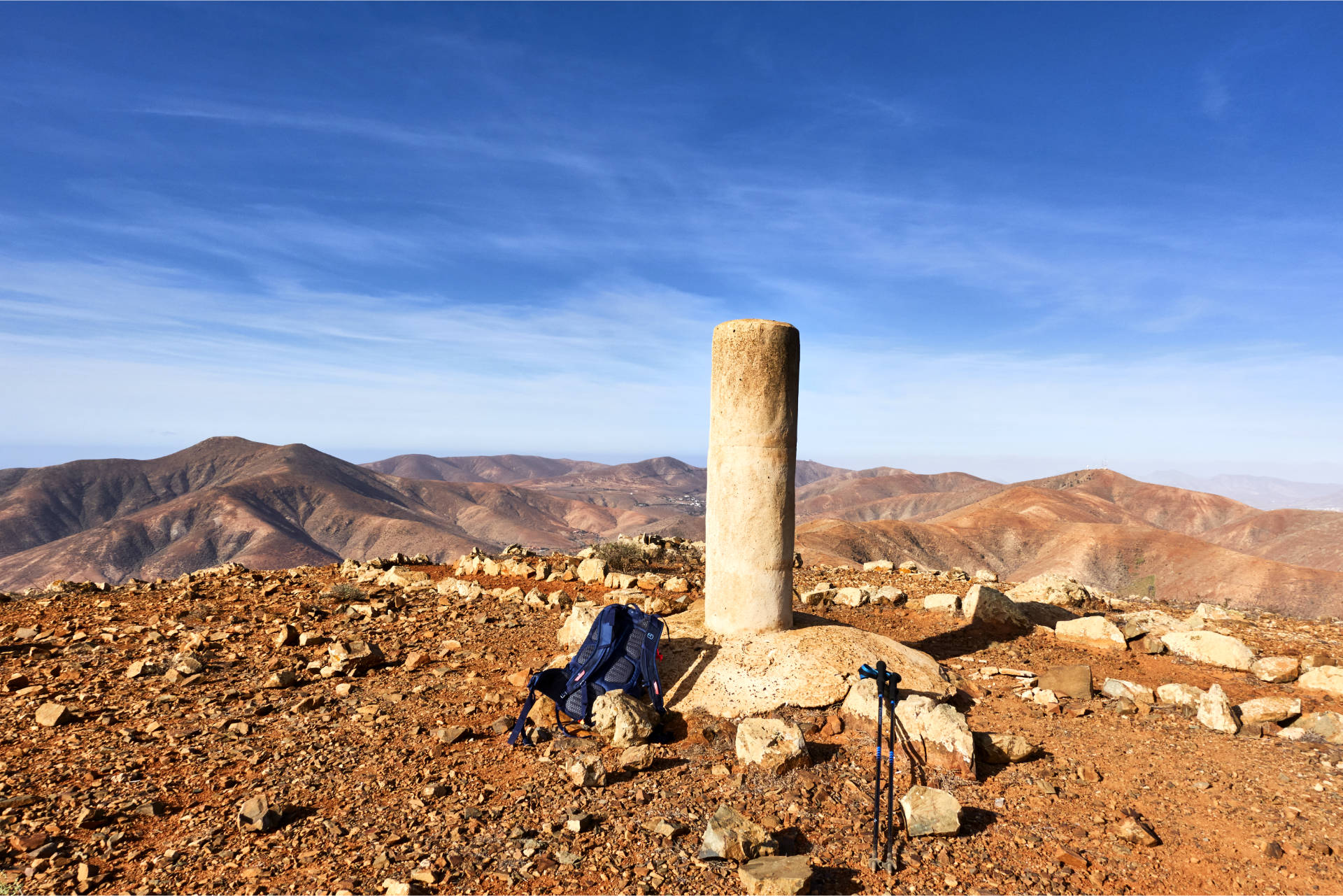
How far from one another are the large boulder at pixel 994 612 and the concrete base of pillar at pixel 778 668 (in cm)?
259

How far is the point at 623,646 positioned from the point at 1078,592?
8.78 meters

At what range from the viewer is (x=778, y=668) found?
701 centimetres

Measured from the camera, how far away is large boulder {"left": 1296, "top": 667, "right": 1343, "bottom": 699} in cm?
727

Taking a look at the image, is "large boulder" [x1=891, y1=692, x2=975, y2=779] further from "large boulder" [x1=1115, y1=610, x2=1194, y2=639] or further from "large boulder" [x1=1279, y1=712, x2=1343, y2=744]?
"large boulder" [x1=1115, y1=610, x2=1194, y2=639]

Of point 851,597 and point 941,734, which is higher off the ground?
point 851,597

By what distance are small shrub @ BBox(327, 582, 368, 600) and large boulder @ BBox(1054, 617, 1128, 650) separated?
1015cm

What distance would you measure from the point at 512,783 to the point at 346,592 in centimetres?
639

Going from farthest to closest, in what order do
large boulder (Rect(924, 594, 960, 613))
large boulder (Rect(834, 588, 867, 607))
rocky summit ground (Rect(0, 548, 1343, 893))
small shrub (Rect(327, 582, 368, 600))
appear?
large boulder (Rect(834, 588, 867, 607)) < small shrub (Rect(327, 582, 368, 600)) < large boulder (Rect(924, 594, 960, 613)) < rocky summit ground (Rect(0, 548, 1343, 893))

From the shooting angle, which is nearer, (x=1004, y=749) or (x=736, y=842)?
(x=736, y=842)

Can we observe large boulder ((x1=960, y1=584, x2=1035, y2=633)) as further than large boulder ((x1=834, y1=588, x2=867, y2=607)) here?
No

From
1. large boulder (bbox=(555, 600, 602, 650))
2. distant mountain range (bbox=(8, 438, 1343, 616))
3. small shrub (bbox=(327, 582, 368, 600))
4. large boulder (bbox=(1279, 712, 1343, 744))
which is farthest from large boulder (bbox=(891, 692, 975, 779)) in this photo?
distant mountain range (bbox=(8, 438, 1343, 616))

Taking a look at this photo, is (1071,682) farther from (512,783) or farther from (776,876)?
(512,783)

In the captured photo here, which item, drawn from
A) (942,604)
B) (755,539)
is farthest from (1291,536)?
(755,539)

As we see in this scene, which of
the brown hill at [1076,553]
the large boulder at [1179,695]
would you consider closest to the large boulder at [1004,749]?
the large boulder at [1179,695]
